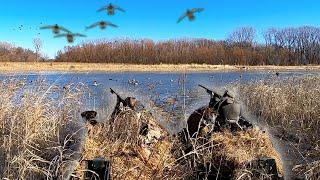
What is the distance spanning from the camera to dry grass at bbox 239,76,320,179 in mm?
8766

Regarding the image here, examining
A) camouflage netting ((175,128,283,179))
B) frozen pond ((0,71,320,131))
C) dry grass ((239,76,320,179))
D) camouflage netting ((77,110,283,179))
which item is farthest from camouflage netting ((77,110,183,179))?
dry grass ((239,76,320,179))

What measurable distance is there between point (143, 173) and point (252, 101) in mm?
7010

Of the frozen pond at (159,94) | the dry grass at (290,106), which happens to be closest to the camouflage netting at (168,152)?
the frozen pond at (159,94)

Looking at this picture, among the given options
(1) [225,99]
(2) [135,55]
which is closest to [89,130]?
(1) [225,99]

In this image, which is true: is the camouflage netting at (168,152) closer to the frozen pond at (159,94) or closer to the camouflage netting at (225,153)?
the camouflage netting at (225,153)

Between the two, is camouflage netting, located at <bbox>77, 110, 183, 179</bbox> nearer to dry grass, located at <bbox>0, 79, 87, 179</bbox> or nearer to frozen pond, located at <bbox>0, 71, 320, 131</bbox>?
dry grass, located at <bbox>0, 79, 87, 179</bbox>

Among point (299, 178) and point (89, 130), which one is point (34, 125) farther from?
point (299, 178)

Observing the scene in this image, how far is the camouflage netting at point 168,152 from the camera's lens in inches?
234

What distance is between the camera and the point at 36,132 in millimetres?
7047

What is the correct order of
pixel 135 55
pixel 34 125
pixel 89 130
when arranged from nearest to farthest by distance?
pixel 89 130, pixel 34 125, pixel 135 55

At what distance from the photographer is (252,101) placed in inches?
489

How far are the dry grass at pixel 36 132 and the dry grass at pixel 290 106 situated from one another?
3.43 meters

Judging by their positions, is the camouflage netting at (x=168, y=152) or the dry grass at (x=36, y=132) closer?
the dry grass at (x=36, y=132)

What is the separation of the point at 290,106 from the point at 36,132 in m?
6.51
